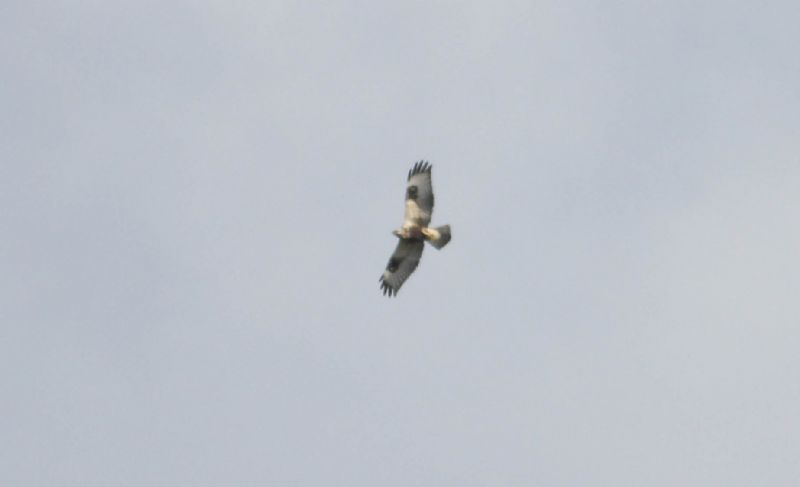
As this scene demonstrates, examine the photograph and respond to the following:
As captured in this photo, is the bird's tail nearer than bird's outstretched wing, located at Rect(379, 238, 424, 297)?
Yes

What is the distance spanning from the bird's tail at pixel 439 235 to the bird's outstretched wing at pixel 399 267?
157 cm

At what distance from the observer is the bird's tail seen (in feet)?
232

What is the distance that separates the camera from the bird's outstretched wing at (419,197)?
233ft

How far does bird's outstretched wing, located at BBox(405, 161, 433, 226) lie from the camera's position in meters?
71.1

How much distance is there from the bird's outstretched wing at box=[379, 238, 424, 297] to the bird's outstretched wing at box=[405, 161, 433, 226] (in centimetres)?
159

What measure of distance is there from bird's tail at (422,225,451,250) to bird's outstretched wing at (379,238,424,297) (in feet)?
5.16

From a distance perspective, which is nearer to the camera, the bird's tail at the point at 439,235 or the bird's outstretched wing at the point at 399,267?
the bird's tail at the point at 439,235

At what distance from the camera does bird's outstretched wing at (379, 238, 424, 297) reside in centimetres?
7250

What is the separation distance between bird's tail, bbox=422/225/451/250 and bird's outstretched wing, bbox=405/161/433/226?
498 millimetres

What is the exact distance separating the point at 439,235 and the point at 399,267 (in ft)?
10.3

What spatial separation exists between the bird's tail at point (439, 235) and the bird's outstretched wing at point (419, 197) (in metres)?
0.50

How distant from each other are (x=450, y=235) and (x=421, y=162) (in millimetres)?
2746

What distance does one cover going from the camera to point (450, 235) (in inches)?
2783

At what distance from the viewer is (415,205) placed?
7119 cm
